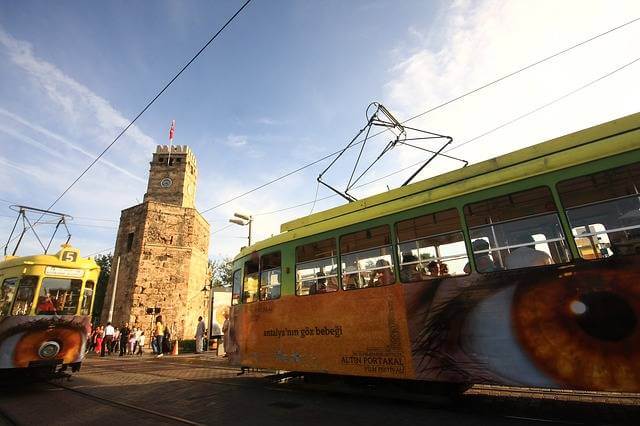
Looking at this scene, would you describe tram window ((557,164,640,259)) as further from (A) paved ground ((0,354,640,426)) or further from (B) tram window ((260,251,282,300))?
(B) tram window ((260,251,282,300))

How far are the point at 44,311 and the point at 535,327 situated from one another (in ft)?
32.5

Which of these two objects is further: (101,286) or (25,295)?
(101,286)

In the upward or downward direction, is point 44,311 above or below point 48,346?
above

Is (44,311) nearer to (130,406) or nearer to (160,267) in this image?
(130,406)

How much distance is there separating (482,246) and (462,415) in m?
2.27

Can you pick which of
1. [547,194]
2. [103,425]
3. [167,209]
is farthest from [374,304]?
[167,209]

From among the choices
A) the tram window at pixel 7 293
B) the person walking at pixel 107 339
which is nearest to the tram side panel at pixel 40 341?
the tram window at pixel 7 293

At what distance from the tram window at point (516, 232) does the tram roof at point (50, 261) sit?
947cm

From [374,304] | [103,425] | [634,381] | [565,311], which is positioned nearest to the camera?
[634,381]

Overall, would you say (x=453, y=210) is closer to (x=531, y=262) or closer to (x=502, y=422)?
(x=531, y=262)

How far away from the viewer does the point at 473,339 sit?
14.0 ft

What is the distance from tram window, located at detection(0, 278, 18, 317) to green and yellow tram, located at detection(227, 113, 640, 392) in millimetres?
6754

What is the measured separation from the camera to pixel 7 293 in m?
7.88

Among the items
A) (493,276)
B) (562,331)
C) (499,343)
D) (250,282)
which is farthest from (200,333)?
(562,331)
